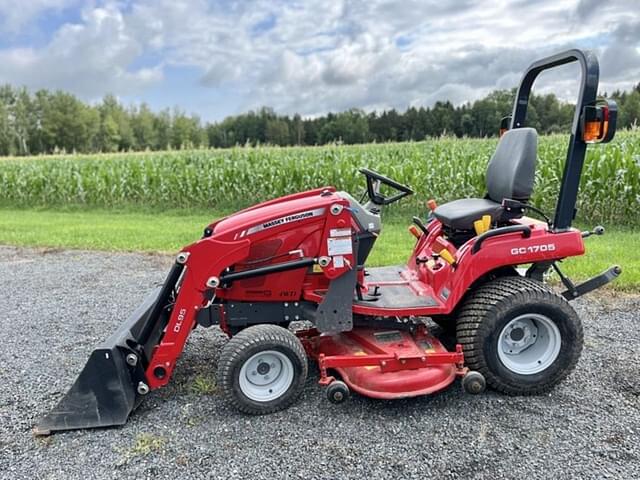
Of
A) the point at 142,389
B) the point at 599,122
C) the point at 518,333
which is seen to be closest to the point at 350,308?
the point at 518,333

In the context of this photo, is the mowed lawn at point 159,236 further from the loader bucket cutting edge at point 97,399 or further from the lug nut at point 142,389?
the loader bucket cutting edge at point 97,399

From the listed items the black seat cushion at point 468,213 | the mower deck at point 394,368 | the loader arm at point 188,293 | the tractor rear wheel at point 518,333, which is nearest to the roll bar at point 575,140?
the black seat cushion at point 468,213

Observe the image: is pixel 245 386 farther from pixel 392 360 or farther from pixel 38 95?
pixel 38 95

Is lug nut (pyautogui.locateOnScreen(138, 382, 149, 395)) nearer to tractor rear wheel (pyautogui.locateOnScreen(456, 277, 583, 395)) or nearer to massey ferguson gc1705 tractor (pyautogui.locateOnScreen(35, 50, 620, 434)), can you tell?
massey ferguson gc1705 tractor (pyautogui.locateOnScreen(35, 50, 620, 434))

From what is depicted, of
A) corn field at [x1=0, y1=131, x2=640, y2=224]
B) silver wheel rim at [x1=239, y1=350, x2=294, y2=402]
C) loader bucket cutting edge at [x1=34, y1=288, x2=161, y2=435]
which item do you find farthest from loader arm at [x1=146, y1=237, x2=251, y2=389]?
corn field at [x1=0, y1=131, x2=640, y2=224]

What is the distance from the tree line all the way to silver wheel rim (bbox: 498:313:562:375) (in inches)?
467

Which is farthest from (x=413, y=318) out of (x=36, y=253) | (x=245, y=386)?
(x=36, y=253)

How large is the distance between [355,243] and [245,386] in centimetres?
105

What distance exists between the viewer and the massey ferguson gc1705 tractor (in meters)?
2.93

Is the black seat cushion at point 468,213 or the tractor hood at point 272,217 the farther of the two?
the black seat cushion at point 468,213

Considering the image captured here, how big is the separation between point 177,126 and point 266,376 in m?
72.3

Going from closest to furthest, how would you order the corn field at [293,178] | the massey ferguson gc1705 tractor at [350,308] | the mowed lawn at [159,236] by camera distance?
the massey ferguson gc1705 tractor at [350,308]
the mowed lawn at [159,236]
the corn field at [293,178]

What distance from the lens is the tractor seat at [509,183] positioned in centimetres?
337

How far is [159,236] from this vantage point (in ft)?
26.8
